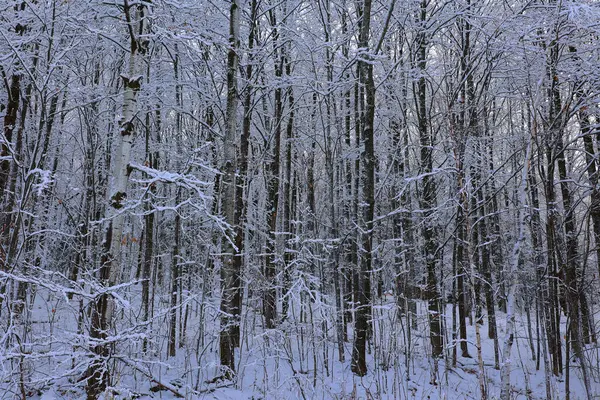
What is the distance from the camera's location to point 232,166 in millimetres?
8094

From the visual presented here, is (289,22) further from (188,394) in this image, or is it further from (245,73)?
(188,394)

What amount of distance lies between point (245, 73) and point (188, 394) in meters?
7.34

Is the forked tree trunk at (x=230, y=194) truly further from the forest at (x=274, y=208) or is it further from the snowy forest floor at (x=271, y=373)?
the snowy forest floor at (x=271, y=373)

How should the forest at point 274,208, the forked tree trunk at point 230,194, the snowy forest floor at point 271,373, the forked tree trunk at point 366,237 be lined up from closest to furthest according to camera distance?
1. the forest at point 274,208
2. the snowy forest floor at point 271,373
3. the forked tree trunk at point 230,194
4. the forked tree trunk at point 366,237

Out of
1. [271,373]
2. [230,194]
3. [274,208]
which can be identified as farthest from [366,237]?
[271,373]

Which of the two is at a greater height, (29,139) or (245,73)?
(245,73)

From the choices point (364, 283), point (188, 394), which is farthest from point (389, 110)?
point (188, 394)

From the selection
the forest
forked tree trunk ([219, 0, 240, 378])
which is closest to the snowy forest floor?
the forest

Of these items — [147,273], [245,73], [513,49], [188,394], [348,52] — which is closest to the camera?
[188,394]

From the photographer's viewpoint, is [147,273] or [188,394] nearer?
[188,394]

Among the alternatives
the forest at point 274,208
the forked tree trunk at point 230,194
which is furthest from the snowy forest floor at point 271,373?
the forked tree trunk at point 230,194

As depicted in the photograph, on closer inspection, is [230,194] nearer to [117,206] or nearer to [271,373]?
[117,206]

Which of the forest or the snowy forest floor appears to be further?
the snowy forest floor

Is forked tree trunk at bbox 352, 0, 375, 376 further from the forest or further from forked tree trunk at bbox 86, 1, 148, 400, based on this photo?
forked tree trunk at bbox 86, 1, 148, 400
